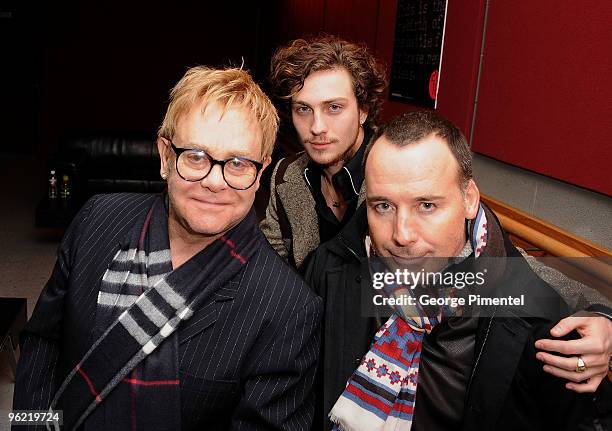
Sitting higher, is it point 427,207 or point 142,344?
point 427,207

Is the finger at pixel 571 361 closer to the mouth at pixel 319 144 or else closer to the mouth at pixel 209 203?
the mouth at pixel 209 203

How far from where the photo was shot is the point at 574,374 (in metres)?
1.28

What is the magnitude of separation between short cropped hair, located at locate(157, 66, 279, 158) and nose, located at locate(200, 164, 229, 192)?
0.14m

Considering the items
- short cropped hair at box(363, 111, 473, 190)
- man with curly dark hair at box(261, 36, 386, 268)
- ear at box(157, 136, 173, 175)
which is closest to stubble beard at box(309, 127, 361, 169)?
man with curly dark hair at box(261, 36, 386, 268)

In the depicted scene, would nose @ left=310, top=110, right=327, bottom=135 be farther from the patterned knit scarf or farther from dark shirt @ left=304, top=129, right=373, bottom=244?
the patterned knit scarf

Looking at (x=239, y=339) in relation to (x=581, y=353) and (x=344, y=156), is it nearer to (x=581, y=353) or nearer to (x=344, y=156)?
(x=581, y=353)

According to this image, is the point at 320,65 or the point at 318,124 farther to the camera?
the point at 320,65

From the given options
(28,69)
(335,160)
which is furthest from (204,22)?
(335,160)

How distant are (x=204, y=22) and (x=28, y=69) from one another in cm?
334

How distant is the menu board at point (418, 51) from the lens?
3.75m

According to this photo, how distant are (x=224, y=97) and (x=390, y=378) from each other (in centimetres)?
86

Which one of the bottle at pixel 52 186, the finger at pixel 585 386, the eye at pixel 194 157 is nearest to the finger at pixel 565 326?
the finger at pixel 585 386

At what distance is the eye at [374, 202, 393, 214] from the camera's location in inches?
59.4

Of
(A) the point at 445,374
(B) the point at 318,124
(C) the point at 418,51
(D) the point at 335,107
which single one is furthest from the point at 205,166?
(C) the point at 418,51
